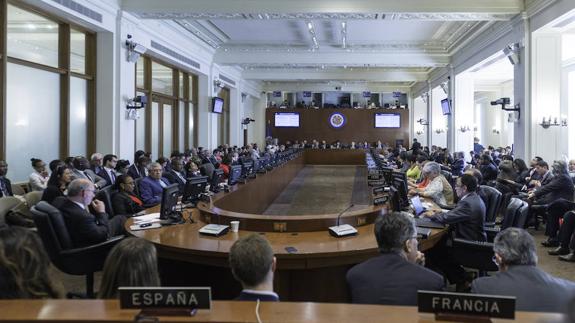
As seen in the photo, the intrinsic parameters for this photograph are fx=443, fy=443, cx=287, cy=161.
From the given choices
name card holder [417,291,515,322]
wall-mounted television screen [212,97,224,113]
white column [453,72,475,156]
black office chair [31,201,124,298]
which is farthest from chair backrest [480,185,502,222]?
wall-mounted television screen [212,97,224,113]

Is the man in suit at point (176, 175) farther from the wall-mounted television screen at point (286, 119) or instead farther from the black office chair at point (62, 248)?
the wall-mounted television screen at point (286, 119)

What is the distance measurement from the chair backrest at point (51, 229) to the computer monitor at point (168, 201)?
822 mm

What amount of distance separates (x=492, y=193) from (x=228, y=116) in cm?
1387

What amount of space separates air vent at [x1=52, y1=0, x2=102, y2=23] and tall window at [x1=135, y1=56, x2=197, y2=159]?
2329 mm

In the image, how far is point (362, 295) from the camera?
2.14 m

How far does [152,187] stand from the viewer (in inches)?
226

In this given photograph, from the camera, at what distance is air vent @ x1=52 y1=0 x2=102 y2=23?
21.8 feet

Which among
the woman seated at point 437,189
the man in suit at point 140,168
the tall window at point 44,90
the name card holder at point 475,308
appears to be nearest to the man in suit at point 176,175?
the man in suit at point 140,168

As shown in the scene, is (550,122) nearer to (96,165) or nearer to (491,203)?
(491,203)

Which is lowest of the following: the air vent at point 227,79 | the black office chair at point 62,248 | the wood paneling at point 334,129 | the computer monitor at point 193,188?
the black office chair at point 62,248

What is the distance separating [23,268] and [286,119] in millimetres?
21339

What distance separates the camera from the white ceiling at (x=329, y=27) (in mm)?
7996

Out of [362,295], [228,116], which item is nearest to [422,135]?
[228,116]

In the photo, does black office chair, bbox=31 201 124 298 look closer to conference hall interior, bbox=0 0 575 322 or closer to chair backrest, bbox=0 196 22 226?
conference hall interior, bbox=0 0 575 322
